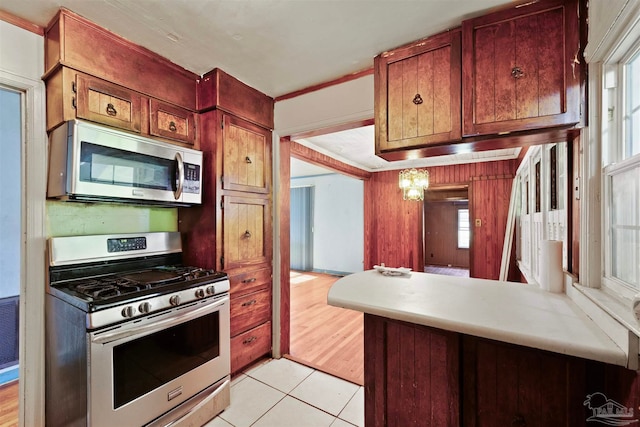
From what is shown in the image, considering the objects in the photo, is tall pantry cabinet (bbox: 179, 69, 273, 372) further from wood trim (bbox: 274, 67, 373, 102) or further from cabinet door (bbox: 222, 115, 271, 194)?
wood trim (bbox: 274, 67, 373, 102)

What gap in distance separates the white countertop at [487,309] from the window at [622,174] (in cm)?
23

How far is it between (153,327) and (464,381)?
1.52 meters

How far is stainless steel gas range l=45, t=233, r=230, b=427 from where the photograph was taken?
1.27m

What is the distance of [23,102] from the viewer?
1525 mm

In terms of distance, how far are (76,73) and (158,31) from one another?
505 millimetres

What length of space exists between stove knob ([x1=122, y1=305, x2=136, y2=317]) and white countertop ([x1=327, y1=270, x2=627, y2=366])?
99 cm

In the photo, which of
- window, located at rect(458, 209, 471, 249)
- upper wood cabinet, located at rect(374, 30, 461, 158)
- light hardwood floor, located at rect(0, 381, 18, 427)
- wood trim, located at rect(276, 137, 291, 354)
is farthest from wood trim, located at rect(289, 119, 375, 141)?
window, located at rect(458, 209, 471, 249)

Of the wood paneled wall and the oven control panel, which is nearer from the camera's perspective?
the oven control panel

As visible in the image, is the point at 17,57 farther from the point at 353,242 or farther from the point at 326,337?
the point at 353,242

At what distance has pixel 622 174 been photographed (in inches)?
40.4

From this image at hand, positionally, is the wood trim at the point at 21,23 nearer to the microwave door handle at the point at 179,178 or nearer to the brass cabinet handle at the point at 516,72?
the microwave door handle at the point at 179,178

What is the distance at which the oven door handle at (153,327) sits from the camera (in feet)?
4.15

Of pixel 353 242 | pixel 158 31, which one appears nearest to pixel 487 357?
pixel 158 31

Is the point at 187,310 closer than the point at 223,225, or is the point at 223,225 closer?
the point at 187,310
